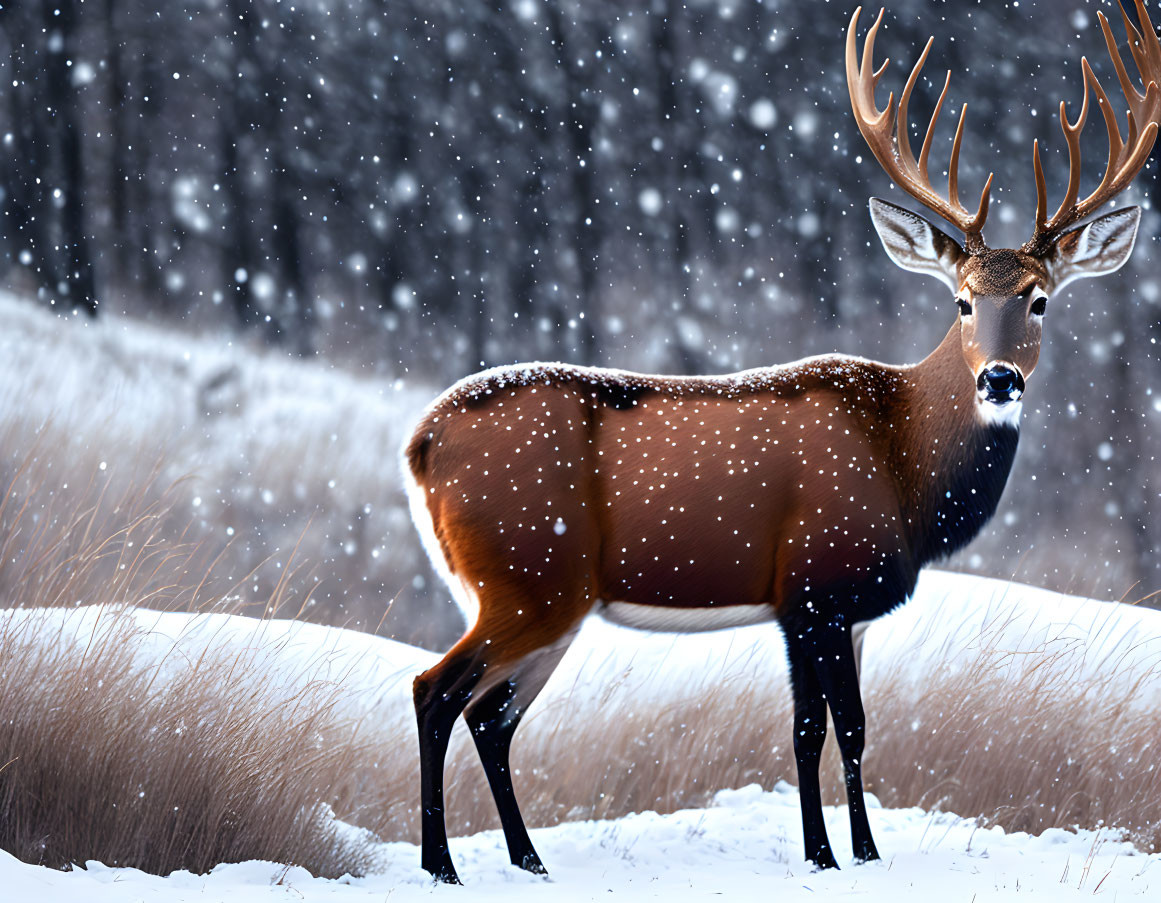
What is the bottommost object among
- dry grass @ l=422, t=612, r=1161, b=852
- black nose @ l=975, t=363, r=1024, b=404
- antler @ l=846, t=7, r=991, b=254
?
dry grass @ l=422, t=612, r=1161, b=852

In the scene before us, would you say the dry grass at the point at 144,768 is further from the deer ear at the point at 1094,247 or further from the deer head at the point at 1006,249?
the deer ear at the point at 1094,247

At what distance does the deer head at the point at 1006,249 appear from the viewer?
4.05 metres

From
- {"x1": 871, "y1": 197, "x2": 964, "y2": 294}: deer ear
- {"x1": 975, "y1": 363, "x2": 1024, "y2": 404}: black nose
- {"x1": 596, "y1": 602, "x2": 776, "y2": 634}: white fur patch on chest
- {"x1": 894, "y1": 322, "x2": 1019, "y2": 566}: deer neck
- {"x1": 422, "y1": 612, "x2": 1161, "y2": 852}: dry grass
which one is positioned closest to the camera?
{"x1": 975, "y1": 363, "x2": 1024, "y2": 404}: black nose

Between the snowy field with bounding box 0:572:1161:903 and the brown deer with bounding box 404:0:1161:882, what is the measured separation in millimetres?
232

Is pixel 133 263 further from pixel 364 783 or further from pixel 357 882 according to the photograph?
pixel 357 882

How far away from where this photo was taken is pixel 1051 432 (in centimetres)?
721

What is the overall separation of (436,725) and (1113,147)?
3.29 meters

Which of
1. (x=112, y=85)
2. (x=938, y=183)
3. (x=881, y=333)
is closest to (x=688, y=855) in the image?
(x=881, y=333)

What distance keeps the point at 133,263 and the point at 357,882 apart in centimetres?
445

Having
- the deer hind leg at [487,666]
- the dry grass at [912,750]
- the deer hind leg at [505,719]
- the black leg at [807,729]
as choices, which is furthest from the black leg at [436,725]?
the black leg at [807,729]

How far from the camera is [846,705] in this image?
392cm

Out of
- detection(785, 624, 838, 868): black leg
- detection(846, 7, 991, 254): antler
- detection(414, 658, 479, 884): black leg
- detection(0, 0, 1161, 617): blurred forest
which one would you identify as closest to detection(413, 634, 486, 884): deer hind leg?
detection(414, 658, 479, 884): black leg

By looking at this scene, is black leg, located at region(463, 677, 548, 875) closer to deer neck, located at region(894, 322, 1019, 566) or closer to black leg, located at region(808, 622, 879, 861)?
black leg, located at region(808, 622, 879, 861)

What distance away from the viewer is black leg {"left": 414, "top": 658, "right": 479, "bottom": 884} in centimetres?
372
